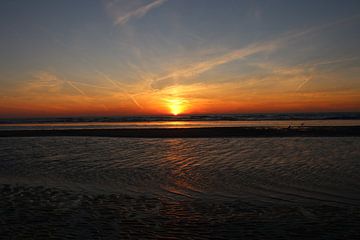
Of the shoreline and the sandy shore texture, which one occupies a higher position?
the shoreline

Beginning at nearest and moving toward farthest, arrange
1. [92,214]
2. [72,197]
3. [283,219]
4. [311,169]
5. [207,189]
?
[283,219]
[92,214]
[72,197]
[207,189]
[311,169]

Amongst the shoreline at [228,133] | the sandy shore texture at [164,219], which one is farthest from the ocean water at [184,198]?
the shoreline at [228,133]

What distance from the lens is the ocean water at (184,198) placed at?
19.9 ft

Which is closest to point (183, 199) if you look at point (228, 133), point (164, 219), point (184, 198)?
point (184, 198)

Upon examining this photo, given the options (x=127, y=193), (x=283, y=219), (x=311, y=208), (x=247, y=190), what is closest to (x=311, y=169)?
(x=247, y=190)

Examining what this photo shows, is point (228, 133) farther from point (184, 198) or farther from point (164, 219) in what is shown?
point (164, 219)

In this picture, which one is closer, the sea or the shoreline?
the sea

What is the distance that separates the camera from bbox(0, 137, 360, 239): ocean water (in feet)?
19.9

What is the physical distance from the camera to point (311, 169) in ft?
39.6

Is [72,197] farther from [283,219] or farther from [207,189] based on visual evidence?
[283,219]

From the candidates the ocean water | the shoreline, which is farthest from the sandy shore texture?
the shoreline

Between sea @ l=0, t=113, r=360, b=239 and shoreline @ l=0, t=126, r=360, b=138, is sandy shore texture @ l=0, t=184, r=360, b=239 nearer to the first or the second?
sea @ l=0, t=113, r=360, b=239

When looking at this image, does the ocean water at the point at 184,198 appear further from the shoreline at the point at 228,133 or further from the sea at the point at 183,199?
the shoreline at the point at 228,133

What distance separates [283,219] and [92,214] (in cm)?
451
